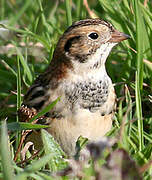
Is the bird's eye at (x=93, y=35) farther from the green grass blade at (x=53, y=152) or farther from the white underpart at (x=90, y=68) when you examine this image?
the green grass blade at (x=53, y=152)

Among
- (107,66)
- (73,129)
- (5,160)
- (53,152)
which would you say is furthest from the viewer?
(107,66)

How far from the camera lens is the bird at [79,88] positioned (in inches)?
94.4

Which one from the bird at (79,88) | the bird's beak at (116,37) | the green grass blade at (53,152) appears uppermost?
the bird's beak at (116,37)

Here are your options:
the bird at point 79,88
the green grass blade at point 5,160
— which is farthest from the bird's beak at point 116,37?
the green grass blade at point 5,160

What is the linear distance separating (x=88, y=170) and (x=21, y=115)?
780mm

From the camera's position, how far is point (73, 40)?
2.53m

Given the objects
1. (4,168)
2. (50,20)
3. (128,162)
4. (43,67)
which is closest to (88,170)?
(128,162)

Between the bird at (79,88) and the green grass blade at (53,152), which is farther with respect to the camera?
the bird at (79,88)

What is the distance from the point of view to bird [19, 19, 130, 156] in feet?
7.87

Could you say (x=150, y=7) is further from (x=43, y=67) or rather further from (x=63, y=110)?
(x=63, y=110)

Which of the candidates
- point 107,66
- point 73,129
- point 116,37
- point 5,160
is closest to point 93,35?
point 116,37

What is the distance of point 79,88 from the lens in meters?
2.48

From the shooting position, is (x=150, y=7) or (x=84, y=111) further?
(x=150, y=7)

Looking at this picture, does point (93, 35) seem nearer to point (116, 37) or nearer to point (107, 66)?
point (116, 37)
